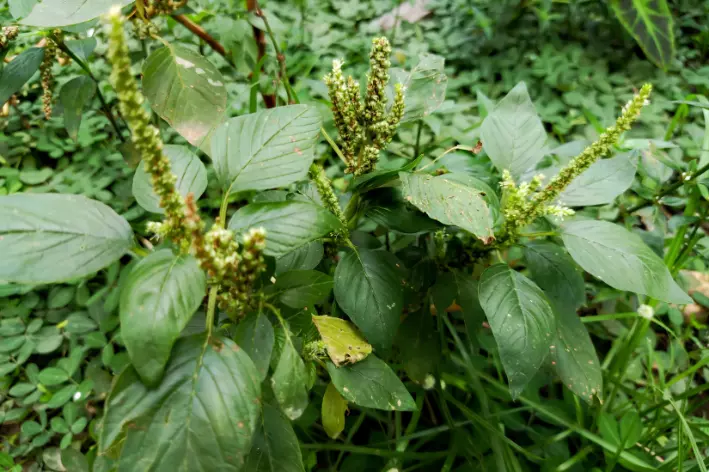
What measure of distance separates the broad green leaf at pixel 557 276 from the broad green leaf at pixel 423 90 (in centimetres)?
33

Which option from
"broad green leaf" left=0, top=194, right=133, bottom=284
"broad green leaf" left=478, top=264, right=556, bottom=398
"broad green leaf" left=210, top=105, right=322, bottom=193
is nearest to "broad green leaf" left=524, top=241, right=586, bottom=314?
"broad green leaf" left=478, top=264, right=556, bottom=398

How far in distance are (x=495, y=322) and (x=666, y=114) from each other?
1.75m

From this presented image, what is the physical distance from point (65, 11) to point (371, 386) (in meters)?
0.74

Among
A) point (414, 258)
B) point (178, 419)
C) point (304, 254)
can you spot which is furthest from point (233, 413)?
point (414, 258)

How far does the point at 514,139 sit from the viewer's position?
0.89 m

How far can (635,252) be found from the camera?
729mm

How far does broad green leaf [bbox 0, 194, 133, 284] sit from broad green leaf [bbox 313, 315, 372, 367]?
303 mm

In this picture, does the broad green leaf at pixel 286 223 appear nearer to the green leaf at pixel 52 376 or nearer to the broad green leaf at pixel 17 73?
the broad green leaf at pixel 17 73

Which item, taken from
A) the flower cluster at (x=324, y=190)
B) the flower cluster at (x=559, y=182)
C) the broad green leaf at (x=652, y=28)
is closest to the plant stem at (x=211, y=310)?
the flower cluster at (x=324, y=190)

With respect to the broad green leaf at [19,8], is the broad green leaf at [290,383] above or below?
below

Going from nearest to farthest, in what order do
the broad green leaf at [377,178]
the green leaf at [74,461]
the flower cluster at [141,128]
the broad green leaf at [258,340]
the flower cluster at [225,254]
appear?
1. the flower cluster at [141,128]
2. the flower cluster at [225,254]
3. the broad green leaf at [258,340]
4. the broad green leaf at [377,178]
5. the green leaf at [74,461]

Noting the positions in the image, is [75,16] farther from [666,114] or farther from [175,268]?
[666,114]

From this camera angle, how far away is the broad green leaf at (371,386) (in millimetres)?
662

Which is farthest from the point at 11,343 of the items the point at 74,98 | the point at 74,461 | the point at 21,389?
the point at 74,98
